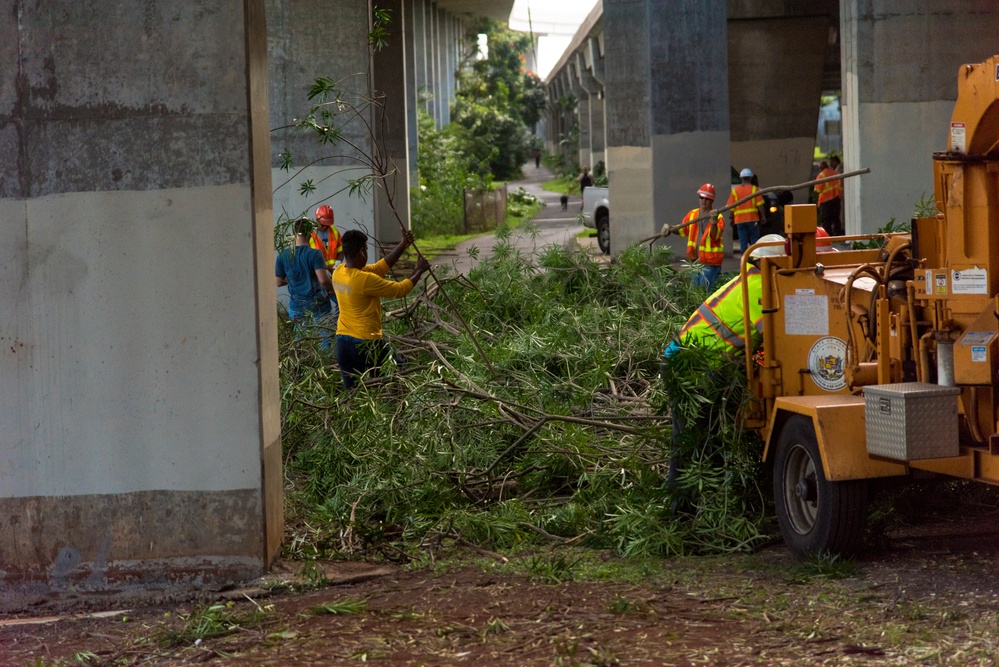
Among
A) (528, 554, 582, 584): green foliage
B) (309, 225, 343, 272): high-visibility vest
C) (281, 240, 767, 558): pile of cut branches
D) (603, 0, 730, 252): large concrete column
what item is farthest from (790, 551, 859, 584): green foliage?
(603, 0, 730, 252): large concrete column

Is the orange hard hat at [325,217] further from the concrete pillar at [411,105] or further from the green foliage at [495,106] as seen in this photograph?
the green foliage at [495,106]

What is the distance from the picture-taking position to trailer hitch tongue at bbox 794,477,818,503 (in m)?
6.62

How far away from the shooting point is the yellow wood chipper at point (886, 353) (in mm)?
5762

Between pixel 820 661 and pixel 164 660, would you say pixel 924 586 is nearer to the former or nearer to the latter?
pixel 820 661

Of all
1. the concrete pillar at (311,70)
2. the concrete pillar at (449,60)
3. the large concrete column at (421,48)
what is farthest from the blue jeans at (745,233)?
the concrete pillar at (449,60)

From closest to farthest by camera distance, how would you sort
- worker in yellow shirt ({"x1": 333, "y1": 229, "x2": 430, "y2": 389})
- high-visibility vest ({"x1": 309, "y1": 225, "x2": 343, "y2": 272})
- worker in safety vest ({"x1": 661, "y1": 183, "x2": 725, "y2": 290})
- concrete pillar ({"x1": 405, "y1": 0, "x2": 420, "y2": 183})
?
worker in yellow shirt ({"x1": 333, "y1": 229, "x2": 430, "y2": 389}) < high-visibility vest ({"x1": 309, "y1": 225, "x2": 343, "y2": 272}) < worker in safety vest ({"x1": 661, "y1": 183, "x2": 725, "y2": 290}) < concrete pillar ({"x1": 405, "y1": 0, "x2": 420, "y2": 183})

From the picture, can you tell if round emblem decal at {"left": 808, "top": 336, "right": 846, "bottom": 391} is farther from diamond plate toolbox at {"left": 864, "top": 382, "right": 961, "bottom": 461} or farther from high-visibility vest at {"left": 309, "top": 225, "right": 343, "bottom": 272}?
high-visibility vest at {"left": 309, "top": 225, "right": 343, "bottom": 272}

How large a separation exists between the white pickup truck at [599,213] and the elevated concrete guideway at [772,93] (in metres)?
2.33

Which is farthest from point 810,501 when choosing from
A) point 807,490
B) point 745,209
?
point 745,209

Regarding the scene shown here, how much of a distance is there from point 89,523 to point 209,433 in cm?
88

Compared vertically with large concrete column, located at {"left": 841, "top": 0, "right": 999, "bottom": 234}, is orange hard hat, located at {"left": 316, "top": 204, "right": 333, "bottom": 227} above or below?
below

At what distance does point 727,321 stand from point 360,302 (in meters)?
3.74

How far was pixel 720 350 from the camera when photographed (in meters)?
7.28

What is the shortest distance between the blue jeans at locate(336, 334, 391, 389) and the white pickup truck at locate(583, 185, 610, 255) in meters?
17.4
